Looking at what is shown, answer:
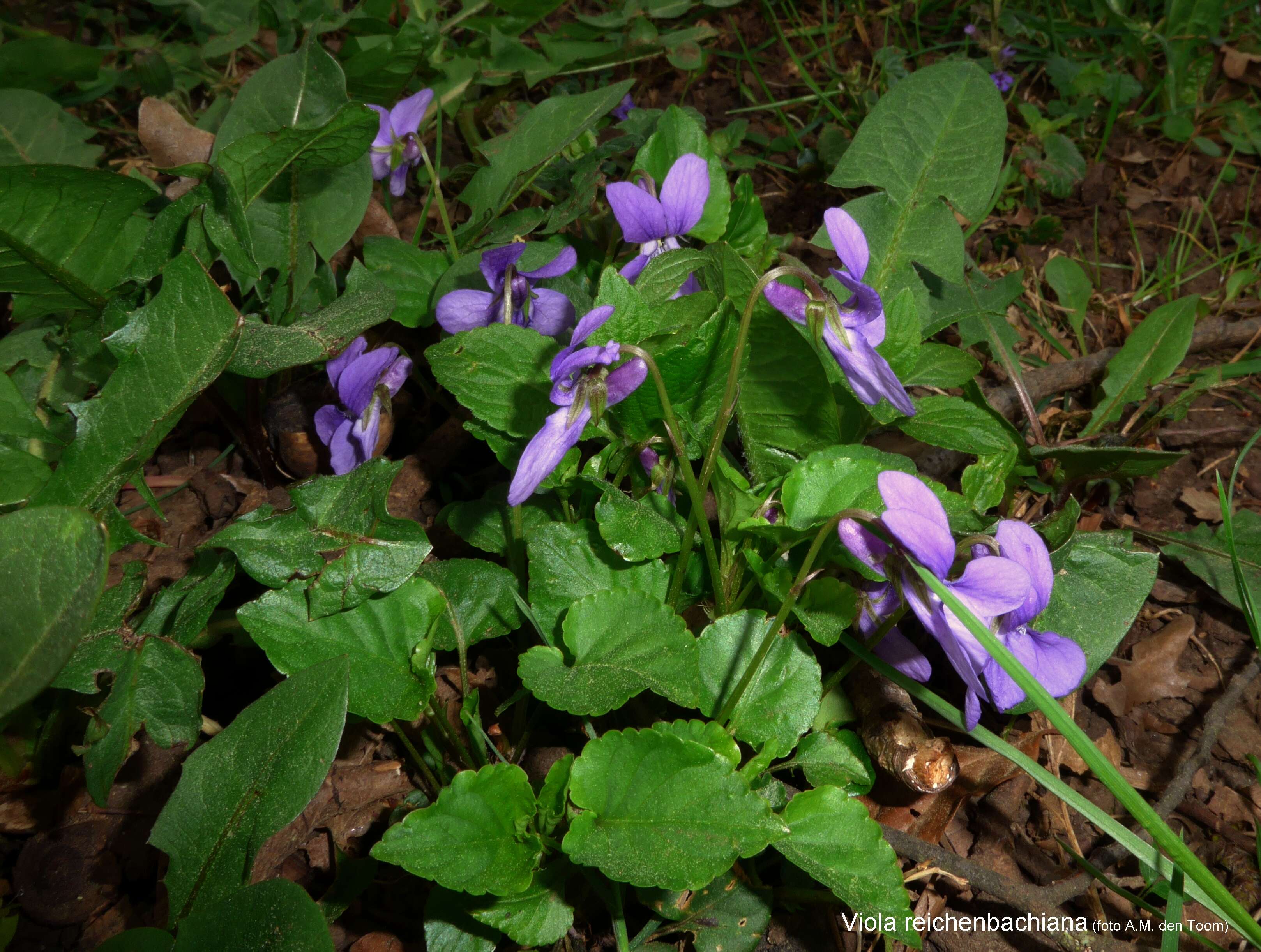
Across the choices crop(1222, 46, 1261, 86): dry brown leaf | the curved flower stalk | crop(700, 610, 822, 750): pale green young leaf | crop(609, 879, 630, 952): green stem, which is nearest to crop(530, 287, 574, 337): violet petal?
the curved flower stalk

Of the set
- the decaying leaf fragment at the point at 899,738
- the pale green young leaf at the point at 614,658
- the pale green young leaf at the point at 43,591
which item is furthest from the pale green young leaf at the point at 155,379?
the decaying leaf fragment at the point at 899,738

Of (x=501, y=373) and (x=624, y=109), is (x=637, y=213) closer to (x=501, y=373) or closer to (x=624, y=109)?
(x=501, y=373)

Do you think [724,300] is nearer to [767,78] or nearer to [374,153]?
[374,153]

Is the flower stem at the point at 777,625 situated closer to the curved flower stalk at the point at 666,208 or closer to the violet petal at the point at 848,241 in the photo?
the violet petal at the point at 848,241

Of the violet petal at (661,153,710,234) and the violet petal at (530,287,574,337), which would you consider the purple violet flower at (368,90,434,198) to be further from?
the violet petal at (661,153,710,234)

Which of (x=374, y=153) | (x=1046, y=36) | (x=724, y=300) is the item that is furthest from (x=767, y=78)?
(x=724, y=300)
